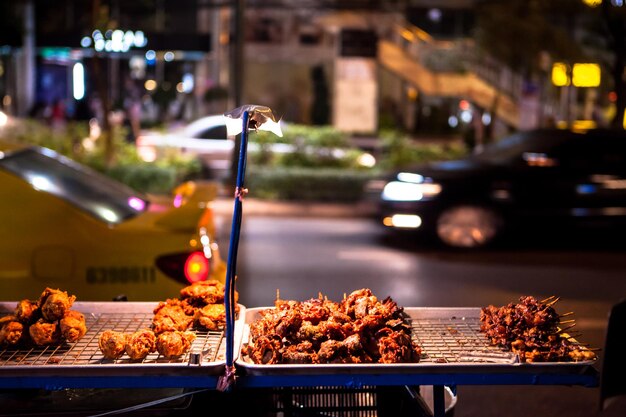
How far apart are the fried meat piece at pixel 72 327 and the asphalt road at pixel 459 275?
321 cm

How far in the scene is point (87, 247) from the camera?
5.89 metres

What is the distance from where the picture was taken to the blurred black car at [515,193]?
12.9 m

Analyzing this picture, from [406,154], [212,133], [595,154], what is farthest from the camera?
[212,133]

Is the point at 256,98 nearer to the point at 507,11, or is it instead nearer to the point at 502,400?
the point at 507,11

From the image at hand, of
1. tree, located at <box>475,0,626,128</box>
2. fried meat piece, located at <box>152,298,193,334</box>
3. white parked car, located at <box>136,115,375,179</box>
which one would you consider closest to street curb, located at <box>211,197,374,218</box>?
white parked car, located at <box>136,115,375,179</box>

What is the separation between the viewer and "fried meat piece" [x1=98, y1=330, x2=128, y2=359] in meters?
3.71

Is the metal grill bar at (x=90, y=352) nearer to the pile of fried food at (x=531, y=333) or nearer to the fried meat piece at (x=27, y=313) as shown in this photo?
the fried meat piece at (x=27, y=313)

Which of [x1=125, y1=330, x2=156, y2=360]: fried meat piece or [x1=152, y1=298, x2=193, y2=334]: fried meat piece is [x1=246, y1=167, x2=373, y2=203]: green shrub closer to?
[x1=152, y1=298, x2=193, y2=334]: fried meat piece

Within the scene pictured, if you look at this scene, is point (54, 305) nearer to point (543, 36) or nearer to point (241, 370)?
point (241, 370)

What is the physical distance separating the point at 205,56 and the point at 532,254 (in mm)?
22954

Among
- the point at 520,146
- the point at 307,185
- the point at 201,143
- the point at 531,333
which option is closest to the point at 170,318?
the point at 531,333

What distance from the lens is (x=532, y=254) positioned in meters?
12.8

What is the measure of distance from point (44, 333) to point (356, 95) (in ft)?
72.5

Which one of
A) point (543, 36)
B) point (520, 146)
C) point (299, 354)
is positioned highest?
point (543, 36)
